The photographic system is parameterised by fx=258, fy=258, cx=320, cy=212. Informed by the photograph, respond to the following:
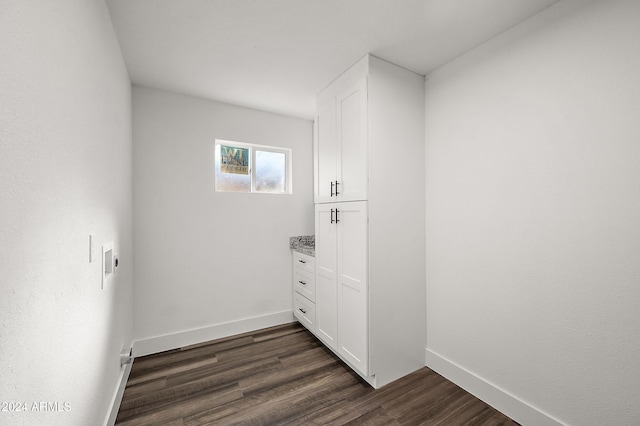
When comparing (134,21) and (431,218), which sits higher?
(134,21)

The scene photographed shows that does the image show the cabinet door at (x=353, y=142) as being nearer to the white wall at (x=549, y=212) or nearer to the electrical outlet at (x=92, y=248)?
the white wall at (x=549, y=212)

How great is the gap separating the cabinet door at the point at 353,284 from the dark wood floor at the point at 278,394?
0.23m

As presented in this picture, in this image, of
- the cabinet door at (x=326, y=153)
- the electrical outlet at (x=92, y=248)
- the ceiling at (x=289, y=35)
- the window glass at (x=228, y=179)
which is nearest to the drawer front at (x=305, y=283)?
the cabinet door at (x=326, y=153)

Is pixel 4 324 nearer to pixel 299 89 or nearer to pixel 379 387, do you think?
pixel 379 387

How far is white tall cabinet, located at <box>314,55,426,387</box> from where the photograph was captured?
2.00 meters

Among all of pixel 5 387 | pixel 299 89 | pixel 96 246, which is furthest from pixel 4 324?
pixel 299 89

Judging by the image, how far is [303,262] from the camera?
295cm

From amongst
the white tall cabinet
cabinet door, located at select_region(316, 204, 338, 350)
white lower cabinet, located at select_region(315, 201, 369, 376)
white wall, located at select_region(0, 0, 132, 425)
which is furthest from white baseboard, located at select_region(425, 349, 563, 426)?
white wall, located at select_region(0, 0, 132, 425)

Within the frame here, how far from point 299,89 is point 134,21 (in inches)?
52.7

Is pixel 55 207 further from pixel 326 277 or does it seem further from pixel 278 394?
pixel 326 277

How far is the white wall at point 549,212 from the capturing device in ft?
4.28

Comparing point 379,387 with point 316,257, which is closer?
point 379,387

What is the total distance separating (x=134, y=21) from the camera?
1653 mm

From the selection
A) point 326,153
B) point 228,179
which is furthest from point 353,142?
point 228,179
